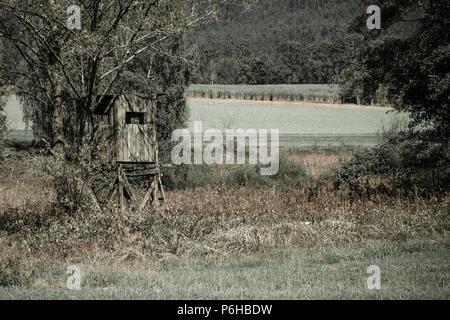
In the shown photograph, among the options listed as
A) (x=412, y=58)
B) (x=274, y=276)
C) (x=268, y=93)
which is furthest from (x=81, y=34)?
(x=268, y=93)

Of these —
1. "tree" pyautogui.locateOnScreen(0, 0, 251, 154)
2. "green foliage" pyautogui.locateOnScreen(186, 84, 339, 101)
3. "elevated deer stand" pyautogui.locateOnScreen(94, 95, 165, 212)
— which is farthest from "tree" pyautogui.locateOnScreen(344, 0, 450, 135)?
"green foliage" pyautogui.locateOnScreen(186, 84, 339, 101)

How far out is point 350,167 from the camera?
2555cm

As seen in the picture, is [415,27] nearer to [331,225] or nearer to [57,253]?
[331,225]

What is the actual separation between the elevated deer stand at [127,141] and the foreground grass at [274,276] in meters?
5.30

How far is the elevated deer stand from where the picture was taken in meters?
16.2

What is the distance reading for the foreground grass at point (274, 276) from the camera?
315 inches

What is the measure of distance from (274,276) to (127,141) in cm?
840

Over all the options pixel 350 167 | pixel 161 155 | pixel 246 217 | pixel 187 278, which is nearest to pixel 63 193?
pixel 246 217

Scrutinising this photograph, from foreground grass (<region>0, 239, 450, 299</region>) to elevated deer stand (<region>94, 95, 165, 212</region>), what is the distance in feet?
17.4

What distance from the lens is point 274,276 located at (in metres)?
9.18

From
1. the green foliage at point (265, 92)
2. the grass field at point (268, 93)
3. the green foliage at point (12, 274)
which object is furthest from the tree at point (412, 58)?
the green foliage at point (265, 92)

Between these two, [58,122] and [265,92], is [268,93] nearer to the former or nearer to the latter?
[265,92]

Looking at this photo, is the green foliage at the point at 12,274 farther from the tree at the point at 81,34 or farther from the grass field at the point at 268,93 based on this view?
the grass field at the point at 268,93
